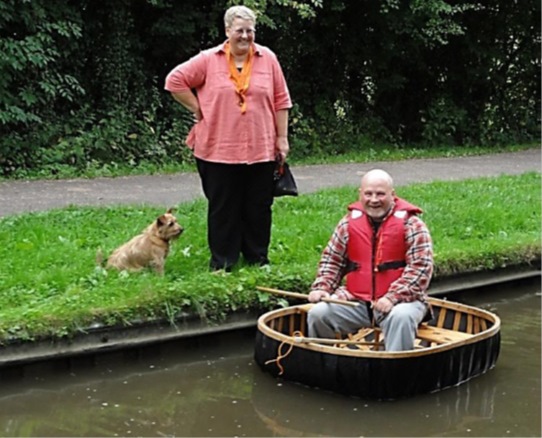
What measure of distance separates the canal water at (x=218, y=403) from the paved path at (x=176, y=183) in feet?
13.9

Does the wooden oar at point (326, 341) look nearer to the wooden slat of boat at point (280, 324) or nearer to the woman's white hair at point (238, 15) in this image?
the wooden slat of boat at point (280, 324)

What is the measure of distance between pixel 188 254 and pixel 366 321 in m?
2.33

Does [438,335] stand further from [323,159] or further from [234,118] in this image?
[323,159]

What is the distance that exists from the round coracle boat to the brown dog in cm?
113

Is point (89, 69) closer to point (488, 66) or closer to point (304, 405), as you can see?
point (488, 66)

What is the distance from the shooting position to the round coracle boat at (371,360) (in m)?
6.78

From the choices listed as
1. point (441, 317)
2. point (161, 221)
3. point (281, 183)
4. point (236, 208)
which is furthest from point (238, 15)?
point (441, 317)

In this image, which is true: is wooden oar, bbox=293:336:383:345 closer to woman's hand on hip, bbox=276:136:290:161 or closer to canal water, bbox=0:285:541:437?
canal water, bbox=0:285:541:437

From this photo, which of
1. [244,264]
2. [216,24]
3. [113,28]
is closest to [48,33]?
[113,28]

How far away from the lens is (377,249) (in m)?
7.05

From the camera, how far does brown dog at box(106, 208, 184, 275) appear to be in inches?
325

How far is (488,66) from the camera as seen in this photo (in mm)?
20812

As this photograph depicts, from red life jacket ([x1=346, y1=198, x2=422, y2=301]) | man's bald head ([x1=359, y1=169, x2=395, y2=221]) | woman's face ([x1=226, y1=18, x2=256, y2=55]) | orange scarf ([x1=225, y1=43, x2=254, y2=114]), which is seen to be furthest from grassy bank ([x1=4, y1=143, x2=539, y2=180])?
man's bald head ([x1=359, y1=169, x2=395, y2=221])

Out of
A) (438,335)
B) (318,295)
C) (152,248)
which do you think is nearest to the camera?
(318,295)
